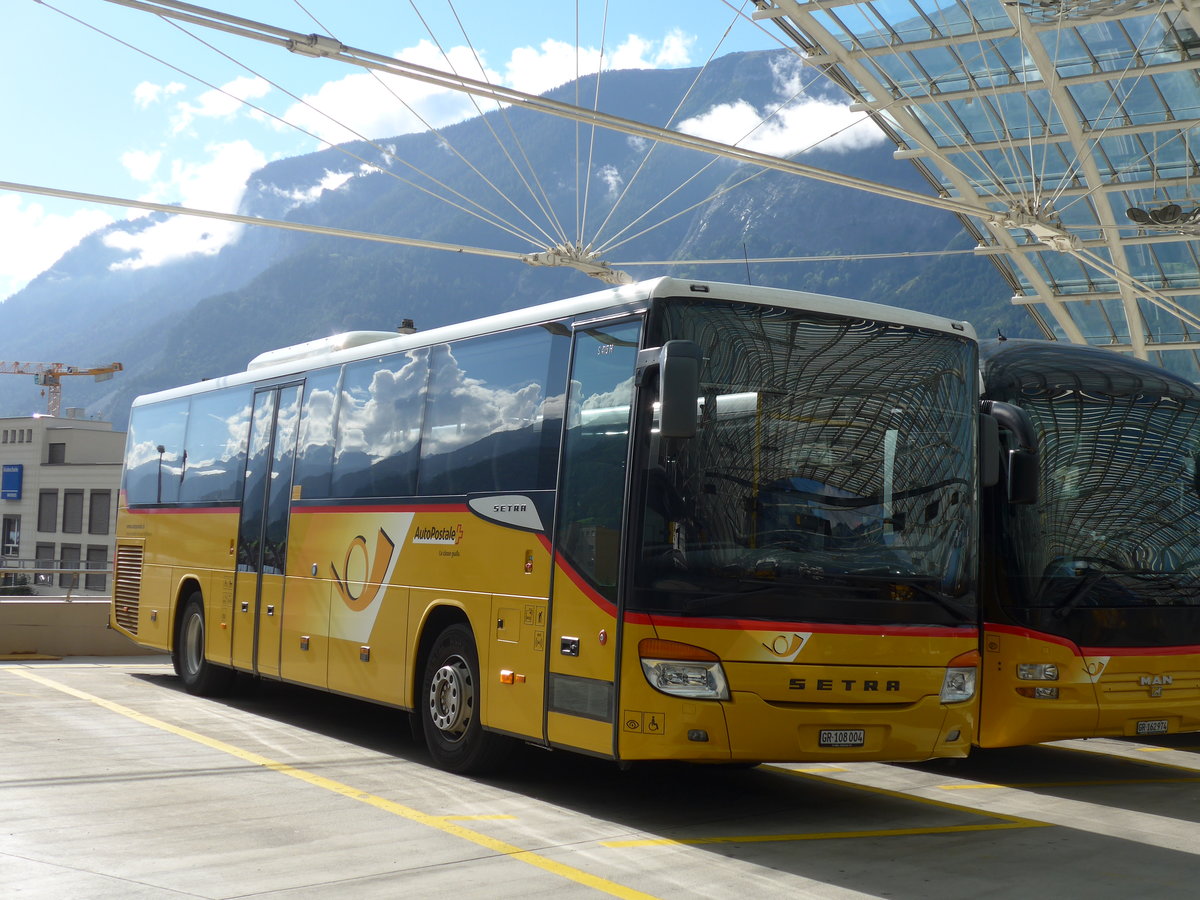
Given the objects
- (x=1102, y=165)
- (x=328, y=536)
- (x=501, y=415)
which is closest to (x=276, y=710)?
(x=328, y=536)

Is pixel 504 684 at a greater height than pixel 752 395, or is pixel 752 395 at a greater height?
pixel 752 395

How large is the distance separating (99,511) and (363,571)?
8561cm

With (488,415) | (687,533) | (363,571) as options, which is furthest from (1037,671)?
(363,571)

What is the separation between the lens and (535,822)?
8039mm

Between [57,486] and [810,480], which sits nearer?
[810,480]

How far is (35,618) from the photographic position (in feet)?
61.3

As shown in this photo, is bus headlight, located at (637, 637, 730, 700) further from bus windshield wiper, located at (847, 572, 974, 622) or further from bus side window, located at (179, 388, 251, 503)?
bus side window, located at (179, 388, 251, 503)

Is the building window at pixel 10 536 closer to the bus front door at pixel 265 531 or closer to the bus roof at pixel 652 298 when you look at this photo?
the bus front door at pixel 265 531

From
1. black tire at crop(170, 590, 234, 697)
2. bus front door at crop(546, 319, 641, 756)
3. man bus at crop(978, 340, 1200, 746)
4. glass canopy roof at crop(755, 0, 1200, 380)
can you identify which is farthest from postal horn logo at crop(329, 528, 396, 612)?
glass canopy roof at crop(755, 0, 1200, 380)

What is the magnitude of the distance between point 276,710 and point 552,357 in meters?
6.13

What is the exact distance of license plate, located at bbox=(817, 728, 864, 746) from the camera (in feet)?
26.1

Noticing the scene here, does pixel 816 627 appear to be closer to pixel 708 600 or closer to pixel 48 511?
pixel 708 600

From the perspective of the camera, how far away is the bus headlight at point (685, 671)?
770 centimetres

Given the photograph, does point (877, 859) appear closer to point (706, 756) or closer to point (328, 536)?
point (706, 756)
